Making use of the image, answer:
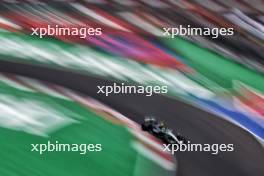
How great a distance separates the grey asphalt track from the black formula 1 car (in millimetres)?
26

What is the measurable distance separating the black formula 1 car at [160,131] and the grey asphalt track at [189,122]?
0.08 feet

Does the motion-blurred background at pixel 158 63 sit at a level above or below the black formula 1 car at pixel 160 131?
above

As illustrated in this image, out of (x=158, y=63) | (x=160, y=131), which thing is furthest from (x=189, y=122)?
(x=158, y=63)

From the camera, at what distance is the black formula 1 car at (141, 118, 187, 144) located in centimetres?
224

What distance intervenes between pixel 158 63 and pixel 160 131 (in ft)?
1.01

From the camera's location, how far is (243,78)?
238 cm

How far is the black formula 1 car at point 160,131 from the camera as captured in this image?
2244 millimetres

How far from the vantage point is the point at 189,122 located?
231 centimetres

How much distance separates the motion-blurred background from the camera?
2273 mm

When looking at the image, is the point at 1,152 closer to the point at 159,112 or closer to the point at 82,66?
the point at 82,66

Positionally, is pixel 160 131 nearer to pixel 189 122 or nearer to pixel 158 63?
pixel 189 122

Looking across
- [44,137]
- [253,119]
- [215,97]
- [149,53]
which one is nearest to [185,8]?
[149,53]

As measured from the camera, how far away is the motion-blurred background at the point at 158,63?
2.27 m

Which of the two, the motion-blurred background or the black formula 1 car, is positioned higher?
the motion-blurred background
